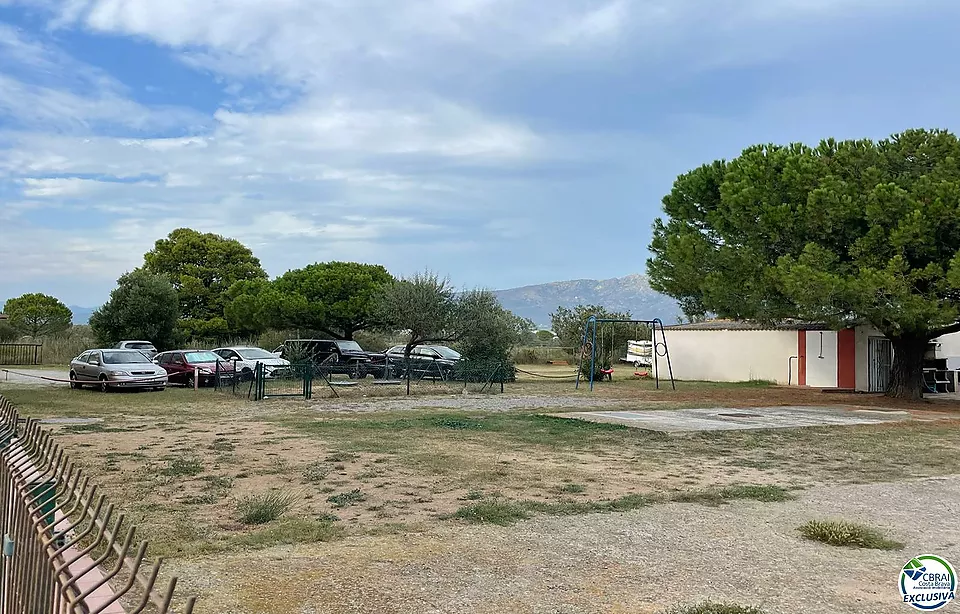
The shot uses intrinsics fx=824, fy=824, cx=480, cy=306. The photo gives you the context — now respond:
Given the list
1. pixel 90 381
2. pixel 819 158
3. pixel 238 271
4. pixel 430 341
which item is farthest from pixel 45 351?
pixel 819 158

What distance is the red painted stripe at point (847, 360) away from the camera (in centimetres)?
3048

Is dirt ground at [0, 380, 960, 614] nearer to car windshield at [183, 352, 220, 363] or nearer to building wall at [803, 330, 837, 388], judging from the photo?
car windshield at [183, 352, 220, 363]

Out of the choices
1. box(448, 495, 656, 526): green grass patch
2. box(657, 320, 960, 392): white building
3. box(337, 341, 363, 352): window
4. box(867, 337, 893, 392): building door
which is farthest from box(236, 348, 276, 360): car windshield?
box(448, 495, 656, 526): green grass patch

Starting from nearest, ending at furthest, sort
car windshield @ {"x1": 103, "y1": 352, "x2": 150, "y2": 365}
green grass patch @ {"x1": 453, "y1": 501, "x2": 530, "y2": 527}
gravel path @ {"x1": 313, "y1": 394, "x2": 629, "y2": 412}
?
1. green grass patch @ {"x1": 453, "y1": 501, "x2": 530, "y2": 527}
2. gravel path @ {"x1": 313, "y1": 394, "x2": 629, "y2": 412}
3. car windshield @ {"x1": 103, "y1": 352, "x2": 150, "y2": 365}

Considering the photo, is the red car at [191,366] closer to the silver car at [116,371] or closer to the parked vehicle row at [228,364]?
the parked vehicle row at [228,364]

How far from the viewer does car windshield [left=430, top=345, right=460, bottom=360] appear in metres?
31.4

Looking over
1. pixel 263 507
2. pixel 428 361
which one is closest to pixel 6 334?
pixel 428 361

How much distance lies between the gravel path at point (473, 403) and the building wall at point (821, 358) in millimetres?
12272

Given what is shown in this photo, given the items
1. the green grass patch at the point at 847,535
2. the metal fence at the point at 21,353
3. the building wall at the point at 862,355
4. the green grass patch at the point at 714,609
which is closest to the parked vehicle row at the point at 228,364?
the metal fence at the point at 21,353

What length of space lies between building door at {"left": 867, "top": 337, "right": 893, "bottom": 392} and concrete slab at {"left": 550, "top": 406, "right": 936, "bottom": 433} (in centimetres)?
1019

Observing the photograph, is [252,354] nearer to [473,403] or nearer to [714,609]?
[473,403]

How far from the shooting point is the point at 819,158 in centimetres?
2225

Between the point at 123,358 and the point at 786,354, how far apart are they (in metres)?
24.6

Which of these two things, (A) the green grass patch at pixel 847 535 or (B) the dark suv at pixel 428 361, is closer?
(A) the green grass patch at pixel 847 535
